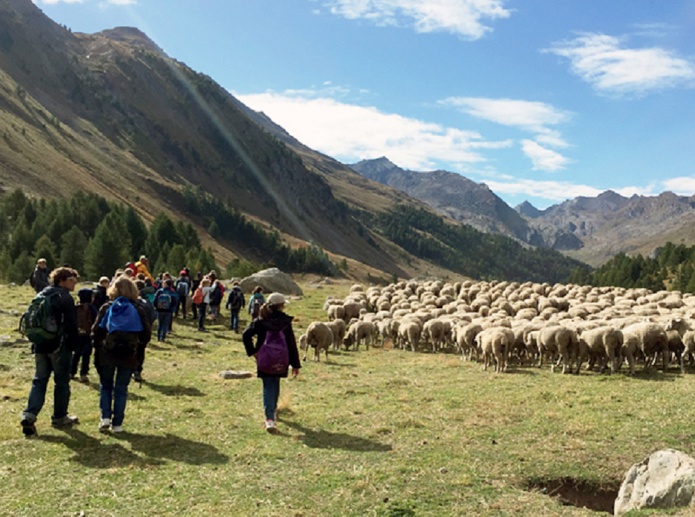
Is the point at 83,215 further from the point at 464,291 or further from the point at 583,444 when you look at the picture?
the point at 583,444

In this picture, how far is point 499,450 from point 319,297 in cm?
4820

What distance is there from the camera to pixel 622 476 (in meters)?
10.0

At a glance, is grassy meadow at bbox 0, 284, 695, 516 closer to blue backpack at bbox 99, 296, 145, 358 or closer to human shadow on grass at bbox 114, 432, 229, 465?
human shadow on grass at bbox 114, 432, 229, 465

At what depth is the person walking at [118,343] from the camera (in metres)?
11.5

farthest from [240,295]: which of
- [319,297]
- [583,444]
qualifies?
[319,297]

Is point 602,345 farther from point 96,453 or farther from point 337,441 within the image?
point 96,453

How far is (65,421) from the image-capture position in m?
12.1

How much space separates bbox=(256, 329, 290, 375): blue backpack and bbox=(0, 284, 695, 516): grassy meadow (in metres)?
1.46

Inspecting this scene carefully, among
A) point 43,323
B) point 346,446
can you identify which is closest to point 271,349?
point 346,446

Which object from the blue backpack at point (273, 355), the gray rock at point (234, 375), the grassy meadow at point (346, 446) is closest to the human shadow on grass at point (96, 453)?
the grassy meadow at point (346, 446)

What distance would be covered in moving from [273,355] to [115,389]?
11.2ft

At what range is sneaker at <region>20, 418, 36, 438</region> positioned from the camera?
36.8ft

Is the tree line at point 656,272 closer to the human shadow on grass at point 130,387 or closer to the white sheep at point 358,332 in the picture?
the white sheep at point 358,332

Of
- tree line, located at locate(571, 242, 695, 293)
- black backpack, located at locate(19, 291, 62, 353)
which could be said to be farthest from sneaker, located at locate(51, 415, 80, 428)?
tree line, located at locate(571, 242, 695, 293)
